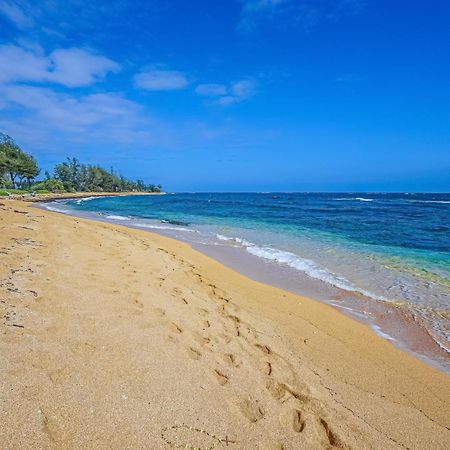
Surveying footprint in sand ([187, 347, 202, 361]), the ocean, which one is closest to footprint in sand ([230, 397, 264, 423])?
footprint in sand ([187, 347, 202, 361])

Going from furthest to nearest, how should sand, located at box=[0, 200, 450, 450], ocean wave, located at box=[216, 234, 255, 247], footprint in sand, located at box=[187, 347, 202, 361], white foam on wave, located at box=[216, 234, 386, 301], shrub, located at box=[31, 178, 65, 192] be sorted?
shrub, located at box=[31, 178, 65, 192], ocean wave, located at box=[216, 234, 255, 247], white foam on wave, located at box=[216, 234, 386, 301], footprint in sand, located at box=[187, 347, 202, 361], sand, located at box=[0, 200, 450, 450]

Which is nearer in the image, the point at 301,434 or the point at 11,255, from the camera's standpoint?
the point at 301,434

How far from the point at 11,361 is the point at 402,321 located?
6496mm

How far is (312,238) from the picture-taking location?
16031 millimetres

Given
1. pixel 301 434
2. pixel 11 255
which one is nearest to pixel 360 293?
pixel 301 434

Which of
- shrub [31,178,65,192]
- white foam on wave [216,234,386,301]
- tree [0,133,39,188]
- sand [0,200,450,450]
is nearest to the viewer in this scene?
sand [0,200,450,450]

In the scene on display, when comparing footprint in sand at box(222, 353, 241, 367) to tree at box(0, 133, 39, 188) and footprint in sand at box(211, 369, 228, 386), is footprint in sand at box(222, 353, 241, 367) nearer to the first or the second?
footprint in sand at box(211, 369, 228, 386)

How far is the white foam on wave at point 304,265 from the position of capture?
8.16 meters

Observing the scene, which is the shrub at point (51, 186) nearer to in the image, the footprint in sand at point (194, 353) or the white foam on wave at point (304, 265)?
the white foam on wave at point (304, 265)

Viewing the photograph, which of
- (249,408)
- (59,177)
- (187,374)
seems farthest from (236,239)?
(59,177)

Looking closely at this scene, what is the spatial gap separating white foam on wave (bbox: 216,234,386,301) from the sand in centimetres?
215

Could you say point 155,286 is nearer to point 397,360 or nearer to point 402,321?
point 397,360

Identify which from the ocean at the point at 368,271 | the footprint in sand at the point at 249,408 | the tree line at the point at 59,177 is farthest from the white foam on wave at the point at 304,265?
the tree line at the point at 59,177

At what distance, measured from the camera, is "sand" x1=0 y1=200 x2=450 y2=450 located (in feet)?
8.18
